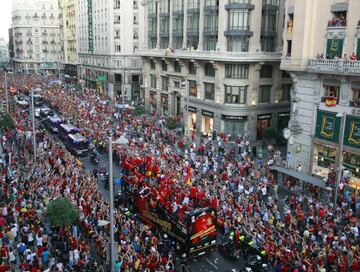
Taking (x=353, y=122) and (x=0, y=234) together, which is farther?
(x=353, y=122)

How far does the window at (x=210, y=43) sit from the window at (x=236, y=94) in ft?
18.2

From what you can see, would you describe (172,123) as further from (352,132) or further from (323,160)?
(352,132)

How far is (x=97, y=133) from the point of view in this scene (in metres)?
45.2

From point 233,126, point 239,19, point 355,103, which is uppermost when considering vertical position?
point 239,19

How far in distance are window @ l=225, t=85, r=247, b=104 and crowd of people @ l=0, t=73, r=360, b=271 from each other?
11.9 meters

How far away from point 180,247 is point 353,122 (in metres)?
18.5

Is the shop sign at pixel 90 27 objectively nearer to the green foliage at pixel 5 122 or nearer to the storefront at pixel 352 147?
the green foliage at pixel 5 122

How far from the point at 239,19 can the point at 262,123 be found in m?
13.1

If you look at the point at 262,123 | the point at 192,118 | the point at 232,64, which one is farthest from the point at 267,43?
the point at 192,118

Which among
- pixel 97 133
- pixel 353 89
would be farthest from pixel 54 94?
pixel 353 89

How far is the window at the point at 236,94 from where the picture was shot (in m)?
49.4

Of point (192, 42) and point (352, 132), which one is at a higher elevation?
point (192, 42)

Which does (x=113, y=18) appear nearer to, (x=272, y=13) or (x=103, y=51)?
(x=103, y=51)

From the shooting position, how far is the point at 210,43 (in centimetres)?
5181
